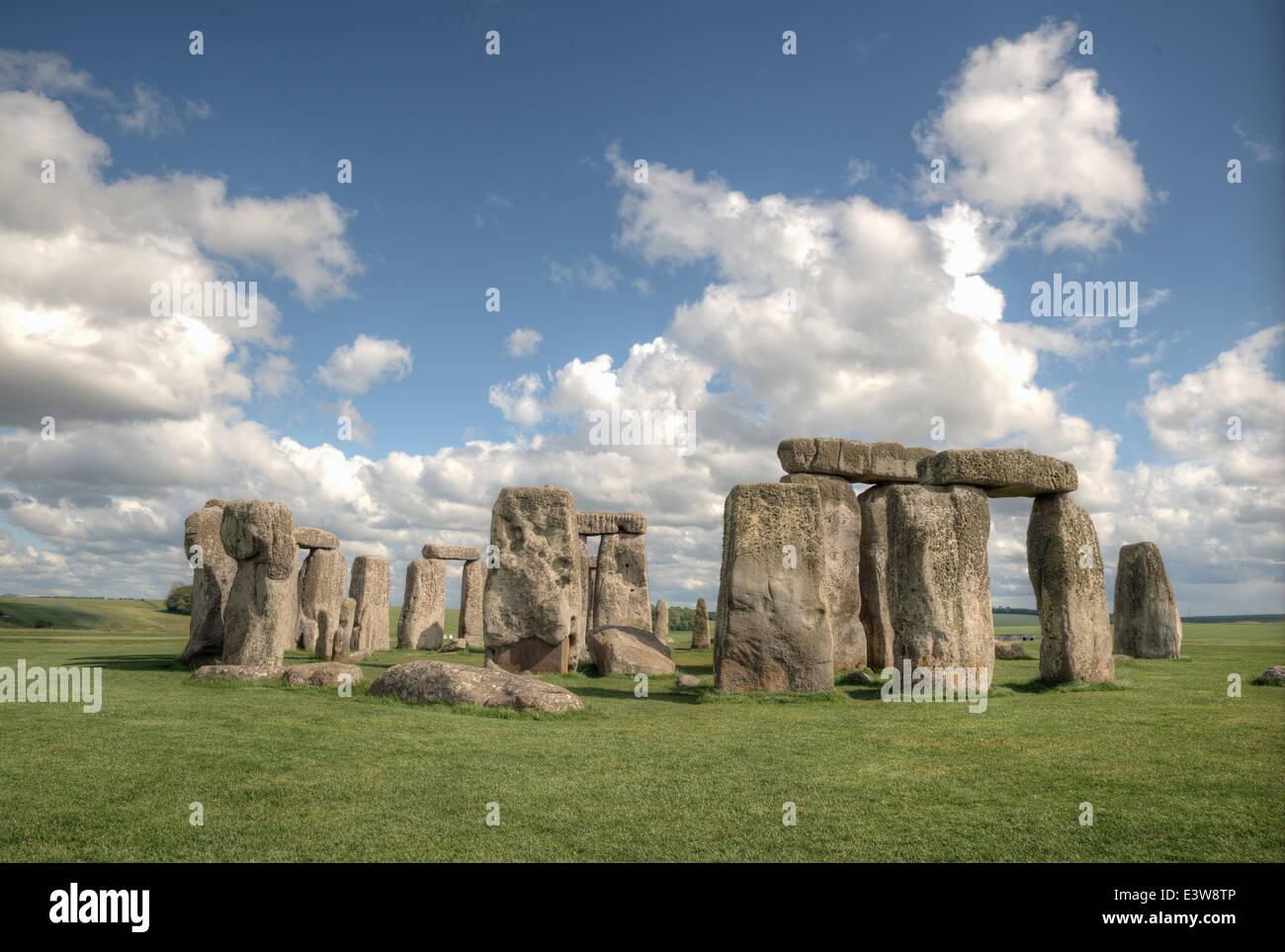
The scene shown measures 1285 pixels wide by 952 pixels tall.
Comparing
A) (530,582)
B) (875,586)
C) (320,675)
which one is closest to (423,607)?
(530,582)

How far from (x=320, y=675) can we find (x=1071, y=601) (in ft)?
37.1

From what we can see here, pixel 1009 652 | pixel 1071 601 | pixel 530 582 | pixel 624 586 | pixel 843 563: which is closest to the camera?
pixel 1071 601

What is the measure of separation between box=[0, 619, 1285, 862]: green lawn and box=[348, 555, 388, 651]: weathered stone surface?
43.1ft

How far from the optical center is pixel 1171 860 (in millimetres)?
4418

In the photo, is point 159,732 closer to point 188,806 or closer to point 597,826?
point 188,806

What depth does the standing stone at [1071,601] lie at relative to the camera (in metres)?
11.7

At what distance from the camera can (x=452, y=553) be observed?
27219 millimetres

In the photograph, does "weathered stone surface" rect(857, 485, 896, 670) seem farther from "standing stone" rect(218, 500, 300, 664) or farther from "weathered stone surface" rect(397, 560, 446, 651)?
"weathered stone surface" rect(397, 560, 446, 651)

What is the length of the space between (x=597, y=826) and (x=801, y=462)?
1280 cm

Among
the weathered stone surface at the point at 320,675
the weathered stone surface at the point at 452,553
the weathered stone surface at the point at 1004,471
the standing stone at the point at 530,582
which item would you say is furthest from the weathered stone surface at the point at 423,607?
the weathered stone surface at the point at 1004,471

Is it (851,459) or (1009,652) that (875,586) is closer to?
(851,459)

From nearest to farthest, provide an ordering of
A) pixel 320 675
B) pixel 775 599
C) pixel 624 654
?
pixel 775 599 → pixel 320 675 → pixel 624 654

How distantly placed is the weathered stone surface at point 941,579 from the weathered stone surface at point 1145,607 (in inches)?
366

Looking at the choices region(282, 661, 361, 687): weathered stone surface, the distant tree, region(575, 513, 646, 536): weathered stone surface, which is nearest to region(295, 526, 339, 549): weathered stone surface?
region(575, 513, 646, 536): weathered stone surface
